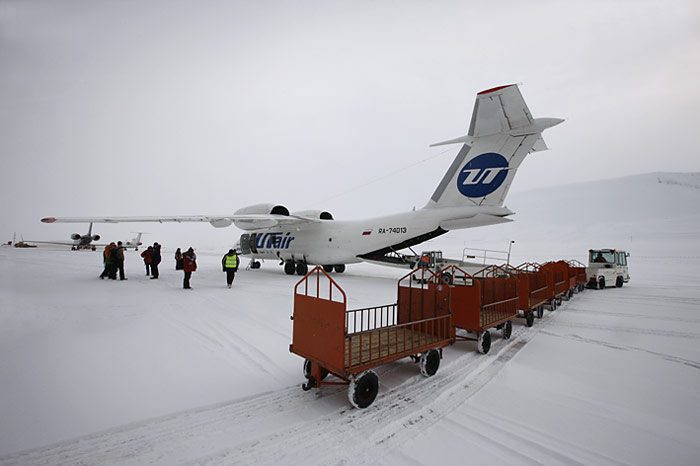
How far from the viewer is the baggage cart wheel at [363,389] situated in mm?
3145

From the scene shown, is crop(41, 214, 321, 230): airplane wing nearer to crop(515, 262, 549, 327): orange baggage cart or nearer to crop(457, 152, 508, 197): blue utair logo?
crop(457, 152, 508, 197): blue utair logo

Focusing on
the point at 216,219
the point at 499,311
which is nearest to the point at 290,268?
the point at 216,219

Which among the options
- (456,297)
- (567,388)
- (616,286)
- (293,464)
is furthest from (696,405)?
(616,286)

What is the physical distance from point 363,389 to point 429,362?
1.20m

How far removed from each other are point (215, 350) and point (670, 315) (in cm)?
1072

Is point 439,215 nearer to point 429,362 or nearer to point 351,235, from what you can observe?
point 351,235

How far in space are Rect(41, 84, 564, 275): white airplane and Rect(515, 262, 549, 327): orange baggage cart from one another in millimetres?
2452

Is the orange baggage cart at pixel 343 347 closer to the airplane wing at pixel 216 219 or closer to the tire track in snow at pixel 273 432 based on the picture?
the tire track in snow at pixel 273 432

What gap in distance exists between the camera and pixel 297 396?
3.51m

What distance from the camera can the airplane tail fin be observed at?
883cm

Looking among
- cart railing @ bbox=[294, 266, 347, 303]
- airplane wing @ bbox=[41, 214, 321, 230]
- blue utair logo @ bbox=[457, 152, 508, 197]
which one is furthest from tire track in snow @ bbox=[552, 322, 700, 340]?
airplane wing @ bbox=[41, 214, 321, 230]

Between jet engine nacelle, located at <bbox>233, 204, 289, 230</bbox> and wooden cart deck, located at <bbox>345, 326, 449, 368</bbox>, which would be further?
jet engine nacelle, located at <bbox>233, 204, 289, 230</bbox>

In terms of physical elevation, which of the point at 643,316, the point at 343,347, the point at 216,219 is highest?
the point at 216,219

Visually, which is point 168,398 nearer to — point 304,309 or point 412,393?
point 304,309
